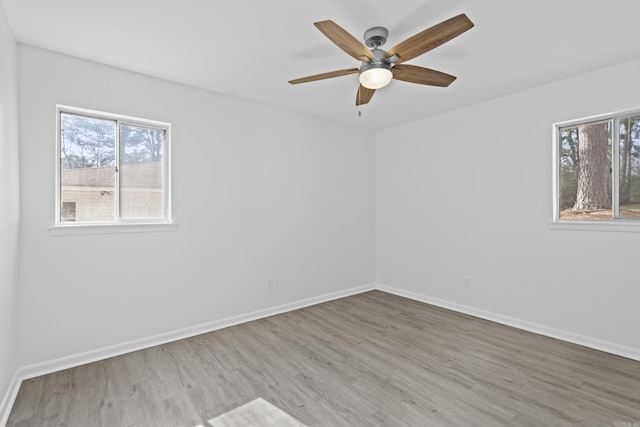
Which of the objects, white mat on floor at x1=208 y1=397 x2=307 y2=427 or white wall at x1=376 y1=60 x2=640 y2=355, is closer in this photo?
white mat on floor at x1=208 y1=397 x2=307 y2=427

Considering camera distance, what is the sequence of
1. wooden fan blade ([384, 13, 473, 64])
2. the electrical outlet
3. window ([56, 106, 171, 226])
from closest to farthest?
wooden fan blade ([384, 13, 473, 64]), window ([56, 106, 171, 226]), the electrical outlet

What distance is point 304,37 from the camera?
7.53 ft

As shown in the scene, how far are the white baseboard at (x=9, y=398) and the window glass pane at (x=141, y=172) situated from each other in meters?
1.36

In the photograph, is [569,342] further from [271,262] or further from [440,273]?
[271,262]

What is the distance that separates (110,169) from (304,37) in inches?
80.8

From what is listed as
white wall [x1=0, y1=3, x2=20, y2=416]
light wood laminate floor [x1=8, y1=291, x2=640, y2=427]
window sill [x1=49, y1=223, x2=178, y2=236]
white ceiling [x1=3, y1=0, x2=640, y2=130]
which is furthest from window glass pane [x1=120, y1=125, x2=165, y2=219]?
light wood laminate floor [x1=8, y1=291, x2=640, y2=427]

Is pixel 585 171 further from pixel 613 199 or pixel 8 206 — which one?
pixel 8 206

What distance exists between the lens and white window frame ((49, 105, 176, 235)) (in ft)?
8.42

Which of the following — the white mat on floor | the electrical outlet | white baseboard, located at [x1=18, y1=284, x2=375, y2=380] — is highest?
the electrical outlet

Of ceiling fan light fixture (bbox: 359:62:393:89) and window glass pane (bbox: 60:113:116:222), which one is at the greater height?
ceiling fan light fixture (bbox: 359:62:393:89)

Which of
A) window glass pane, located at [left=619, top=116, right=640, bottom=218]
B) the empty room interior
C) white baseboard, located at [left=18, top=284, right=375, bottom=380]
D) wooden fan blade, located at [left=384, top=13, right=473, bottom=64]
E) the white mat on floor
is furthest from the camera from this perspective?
window glass pane, located at [left=619, top=116, right=640, bottom=218]

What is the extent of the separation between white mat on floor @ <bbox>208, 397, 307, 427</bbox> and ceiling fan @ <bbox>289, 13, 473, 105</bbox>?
2.23m

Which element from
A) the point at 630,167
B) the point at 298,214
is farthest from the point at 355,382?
the point at 630,167

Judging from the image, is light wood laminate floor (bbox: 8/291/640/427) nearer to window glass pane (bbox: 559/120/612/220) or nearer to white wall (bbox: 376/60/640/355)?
white wall (bbox: 376/60/640/355)
